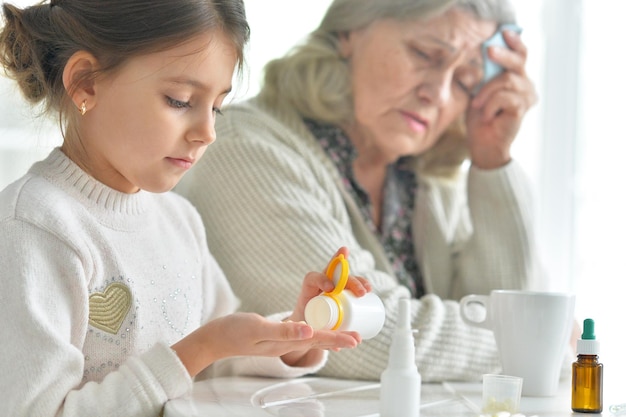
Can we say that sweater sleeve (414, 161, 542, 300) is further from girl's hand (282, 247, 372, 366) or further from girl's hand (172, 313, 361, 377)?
girl's hand (172, 313, 361, 377)

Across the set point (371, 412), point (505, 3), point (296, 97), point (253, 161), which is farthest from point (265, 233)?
point (505, 3)

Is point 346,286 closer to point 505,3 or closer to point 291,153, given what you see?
point 291,153

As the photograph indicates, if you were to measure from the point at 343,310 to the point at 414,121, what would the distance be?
2.11 ft

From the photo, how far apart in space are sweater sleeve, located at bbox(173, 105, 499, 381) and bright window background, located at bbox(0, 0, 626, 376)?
0.64m

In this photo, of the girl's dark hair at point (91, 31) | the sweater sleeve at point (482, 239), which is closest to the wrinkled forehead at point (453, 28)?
the sweater sleeve at point (482, 239)

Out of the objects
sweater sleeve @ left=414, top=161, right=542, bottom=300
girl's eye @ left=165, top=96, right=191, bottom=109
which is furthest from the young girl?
sweater sleeve @ left=414, top=161, right=542, bottom=300

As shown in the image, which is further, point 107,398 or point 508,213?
point 508,213

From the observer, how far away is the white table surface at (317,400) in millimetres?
898

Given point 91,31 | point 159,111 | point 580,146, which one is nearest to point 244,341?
point 159,111

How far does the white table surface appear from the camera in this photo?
2.95 feet

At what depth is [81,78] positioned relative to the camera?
96cm

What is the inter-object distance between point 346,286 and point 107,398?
0.27 meters

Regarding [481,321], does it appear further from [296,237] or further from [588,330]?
[296,237]

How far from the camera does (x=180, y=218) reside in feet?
3.80
